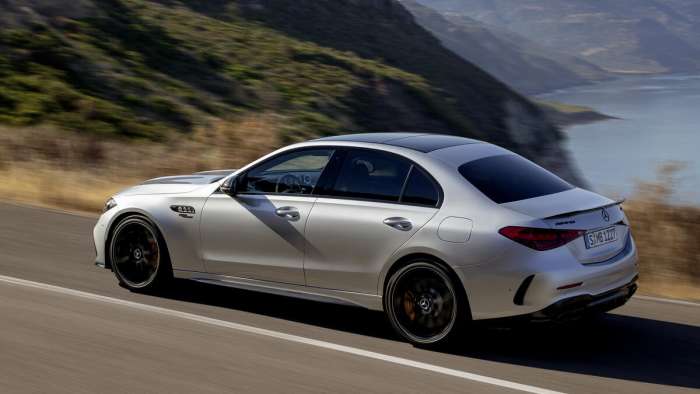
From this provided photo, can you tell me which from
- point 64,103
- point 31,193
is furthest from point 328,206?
point 64,103

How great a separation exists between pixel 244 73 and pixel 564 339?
153 feet

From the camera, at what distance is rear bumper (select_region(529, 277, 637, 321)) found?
6105mm

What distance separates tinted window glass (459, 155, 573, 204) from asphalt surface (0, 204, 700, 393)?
93cm

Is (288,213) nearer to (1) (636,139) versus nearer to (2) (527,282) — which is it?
(2) (527,282)

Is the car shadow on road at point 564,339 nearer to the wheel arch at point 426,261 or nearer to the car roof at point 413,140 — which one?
the wheel arch at point 426,261

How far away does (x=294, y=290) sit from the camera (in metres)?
7.16

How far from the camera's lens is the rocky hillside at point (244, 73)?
38219 millimetres

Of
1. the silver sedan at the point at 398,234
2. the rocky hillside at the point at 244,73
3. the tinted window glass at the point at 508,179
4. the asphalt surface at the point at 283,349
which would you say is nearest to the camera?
the asphalt surface at the point at 283,349

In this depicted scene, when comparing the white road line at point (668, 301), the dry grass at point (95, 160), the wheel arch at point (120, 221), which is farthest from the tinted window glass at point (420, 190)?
the dry grass at point (95, 160)

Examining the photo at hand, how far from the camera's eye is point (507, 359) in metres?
6.38

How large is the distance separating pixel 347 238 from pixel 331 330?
748 mm

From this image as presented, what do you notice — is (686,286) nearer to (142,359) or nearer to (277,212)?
(277,212)

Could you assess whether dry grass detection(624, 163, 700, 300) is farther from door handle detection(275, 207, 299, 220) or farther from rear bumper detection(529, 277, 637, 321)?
door handle detection(275, 207, 299, 220)

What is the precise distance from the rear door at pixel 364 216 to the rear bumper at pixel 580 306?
3.32 feet
